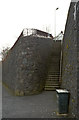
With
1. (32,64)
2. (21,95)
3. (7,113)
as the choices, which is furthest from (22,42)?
(7,113)

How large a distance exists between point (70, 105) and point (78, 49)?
2.01 m

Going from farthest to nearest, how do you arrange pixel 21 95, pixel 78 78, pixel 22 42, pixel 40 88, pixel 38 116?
1. pixel 22 42
2. pixel 40 88
3. pixel 21 95
4. pixel 38 116
5. pixel 78 78

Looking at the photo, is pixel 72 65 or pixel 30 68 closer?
pixel 72 65

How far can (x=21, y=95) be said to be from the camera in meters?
6.91

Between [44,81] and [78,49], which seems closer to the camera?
[78,49]

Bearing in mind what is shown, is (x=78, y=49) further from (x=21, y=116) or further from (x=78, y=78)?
(x=21, y=116)

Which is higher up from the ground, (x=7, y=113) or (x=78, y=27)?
(x=78, y=27)

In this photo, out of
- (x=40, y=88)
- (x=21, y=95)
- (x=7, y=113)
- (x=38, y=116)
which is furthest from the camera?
(x=40, y=88)

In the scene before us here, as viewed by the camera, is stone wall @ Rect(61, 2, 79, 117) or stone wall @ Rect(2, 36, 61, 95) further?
stone wall @ Rect(2, 36, 61, 95)

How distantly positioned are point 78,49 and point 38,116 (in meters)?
2.67

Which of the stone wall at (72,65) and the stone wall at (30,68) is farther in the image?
the stone wall at (30,68)

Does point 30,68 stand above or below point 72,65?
below

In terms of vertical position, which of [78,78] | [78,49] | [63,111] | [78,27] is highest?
[78,27]

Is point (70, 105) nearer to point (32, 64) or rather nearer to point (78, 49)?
point (78, 49)
